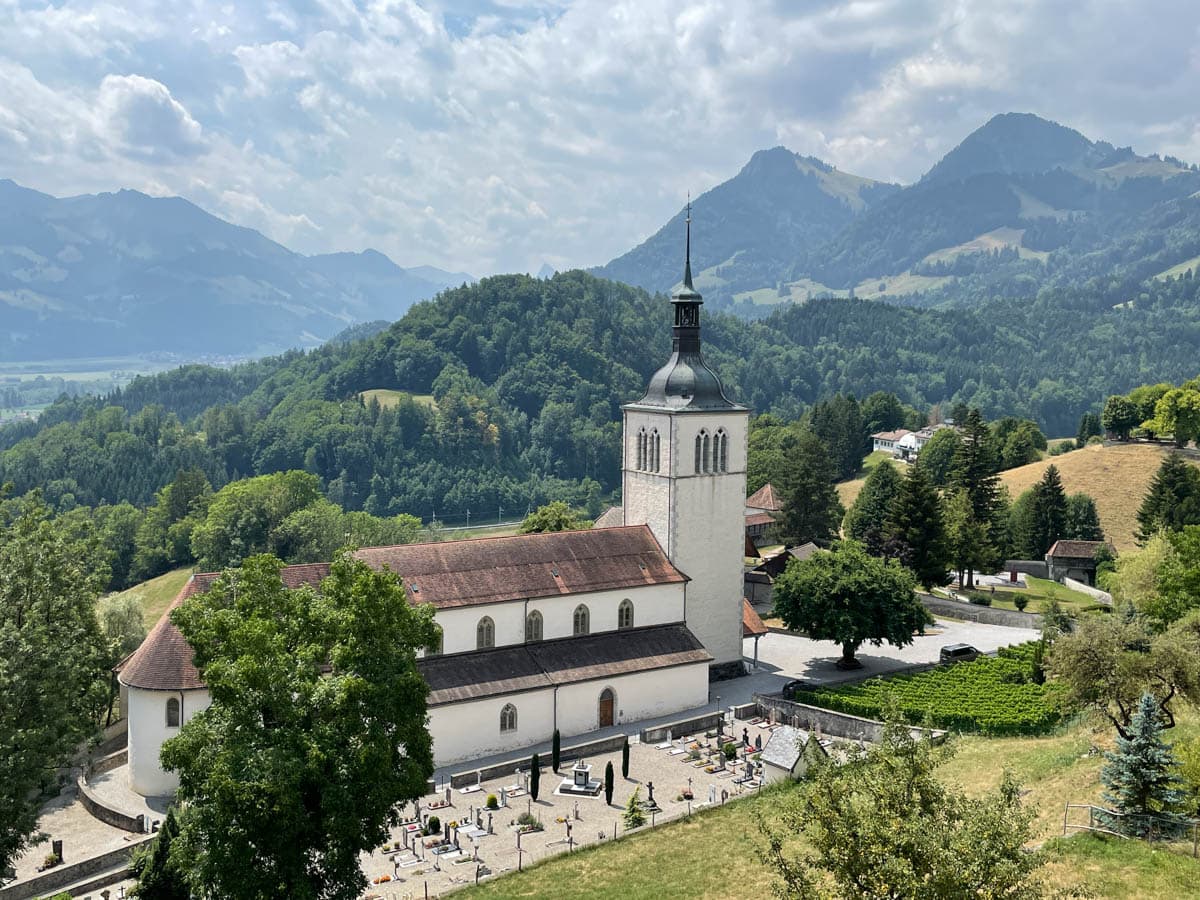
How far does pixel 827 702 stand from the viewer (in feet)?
152

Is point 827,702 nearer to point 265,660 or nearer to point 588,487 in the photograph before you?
point 265,660

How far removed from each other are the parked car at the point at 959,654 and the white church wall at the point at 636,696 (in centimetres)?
1556

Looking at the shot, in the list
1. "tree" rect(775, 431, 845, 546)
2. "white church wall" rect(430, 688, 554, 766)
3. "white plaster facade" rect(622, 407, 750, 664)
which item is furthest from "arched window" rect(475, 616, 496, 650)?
"tree" rect(775, 431, 845, 546)

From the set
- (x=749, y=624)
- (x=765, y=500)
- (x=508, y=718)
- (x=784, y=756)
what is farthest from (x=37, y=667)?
(x=765, y=500)

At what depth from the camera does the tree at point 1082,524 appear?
8806 centimetres

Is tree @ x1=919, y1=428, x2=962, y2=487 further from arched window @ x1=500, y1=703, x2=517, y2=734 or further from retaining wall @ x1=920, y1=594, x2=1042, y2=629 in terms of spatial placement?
arched window @ x1=500, y1=703, x2=517, y2=734

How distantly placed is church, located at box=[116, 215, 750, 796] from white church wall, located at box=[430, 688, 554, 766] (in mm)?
53

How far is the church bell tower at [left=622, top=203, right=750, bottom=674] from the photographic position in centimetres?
5112

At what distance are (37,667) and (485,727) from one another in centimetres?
1795

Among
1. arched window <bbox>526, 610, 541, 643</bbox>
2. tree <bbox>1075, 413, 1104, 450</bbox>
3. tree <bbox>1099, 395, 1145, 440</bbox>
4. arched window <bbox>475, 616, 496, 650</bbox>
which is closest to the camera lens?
arched window <bbox>475, 616, 496, 650</bbox>

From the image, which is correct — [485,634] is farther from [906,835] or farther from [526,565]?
[906,835]

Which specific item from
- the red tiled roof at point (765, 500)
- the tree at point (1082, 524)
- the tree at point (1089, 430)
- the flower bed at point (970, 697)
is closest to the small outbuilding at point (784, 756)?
the flower bed at point (970, 697)

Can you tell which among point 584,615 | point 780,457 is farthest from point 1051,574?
point 584,615

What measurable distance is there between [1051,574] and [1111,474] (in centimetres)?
2195
